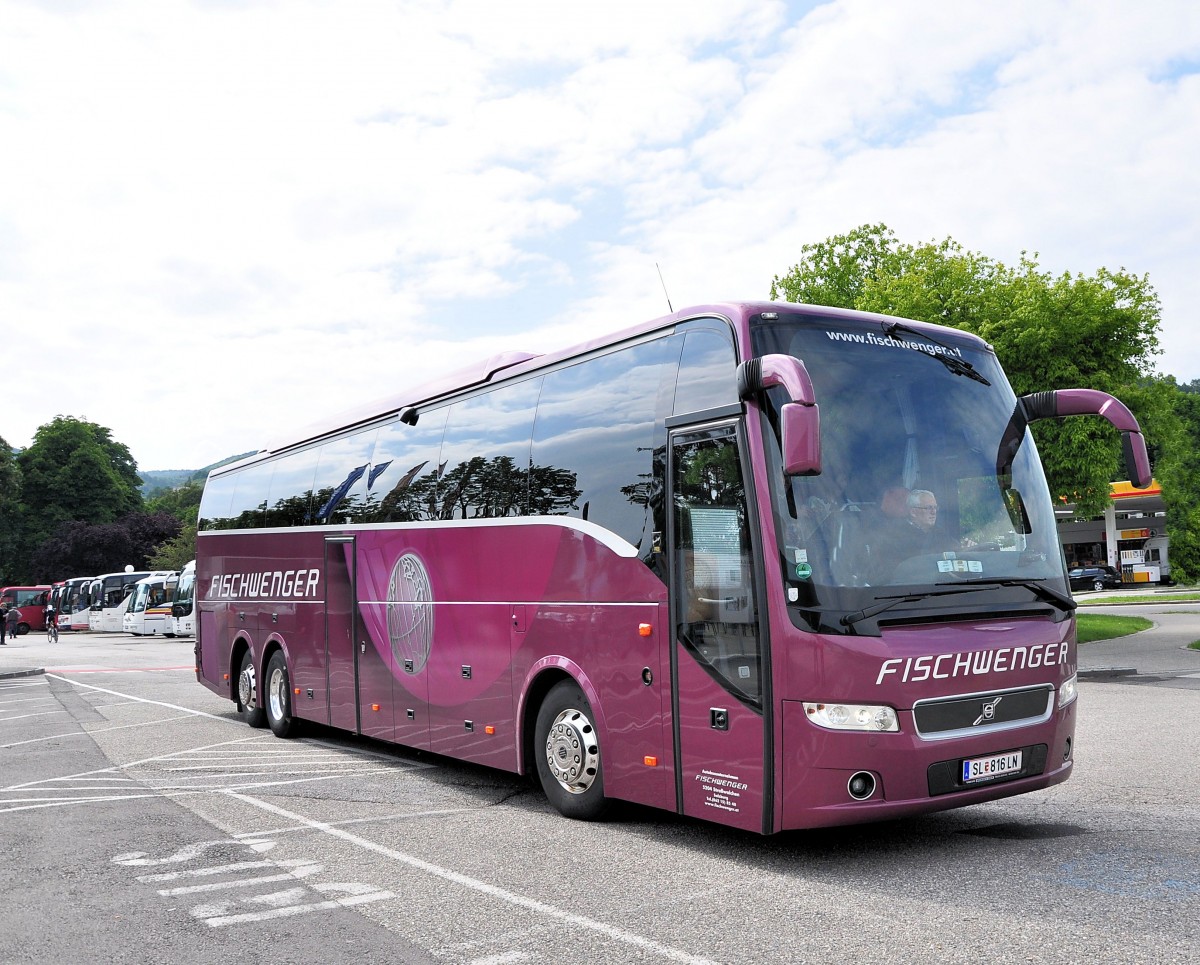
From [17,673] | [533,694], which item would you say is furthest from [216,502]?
[17,673]

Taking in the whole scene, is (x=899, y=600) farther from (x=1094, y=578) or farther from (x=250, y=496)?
(x=1094, y=578)

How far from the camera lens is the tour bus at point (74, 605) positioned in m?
65.1

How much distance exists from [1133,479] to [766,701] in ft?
10.5

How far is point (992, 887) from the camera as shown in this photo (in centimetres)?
605

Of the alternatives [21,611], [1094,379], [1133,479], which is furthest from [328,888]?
[21,611]

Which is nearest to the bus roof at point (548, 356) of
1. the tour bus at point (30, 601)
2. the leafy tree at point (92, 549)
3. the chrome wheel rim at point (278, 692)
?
the chrome wheel rim at point (278, 692)

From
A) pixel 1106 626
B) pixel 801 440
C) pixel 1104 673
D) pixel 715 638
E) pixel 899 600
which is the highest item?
pixel 801 440

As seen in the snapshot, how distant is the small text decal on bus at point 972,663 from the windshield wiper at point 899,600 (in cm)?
28

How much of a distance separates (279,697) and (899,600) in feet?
31.9

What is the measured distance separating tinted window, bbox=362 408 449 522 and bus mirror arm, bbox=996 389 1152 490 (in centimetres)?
501

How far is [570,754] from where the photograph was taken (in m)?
8.32

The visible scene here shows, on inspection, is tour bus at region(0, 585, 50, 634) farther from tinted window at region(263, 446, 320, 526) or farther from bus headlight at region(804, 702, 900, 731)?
bus headlight at region(804, 702, 900, 731)

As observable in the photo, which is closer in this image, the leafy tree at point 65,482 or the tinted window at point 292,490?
the tinted window at point 292,490

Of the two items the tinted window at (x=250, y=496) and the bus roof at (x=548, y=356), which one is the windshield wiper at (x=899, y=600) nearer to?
the bus roof at (x=548, y=356)
